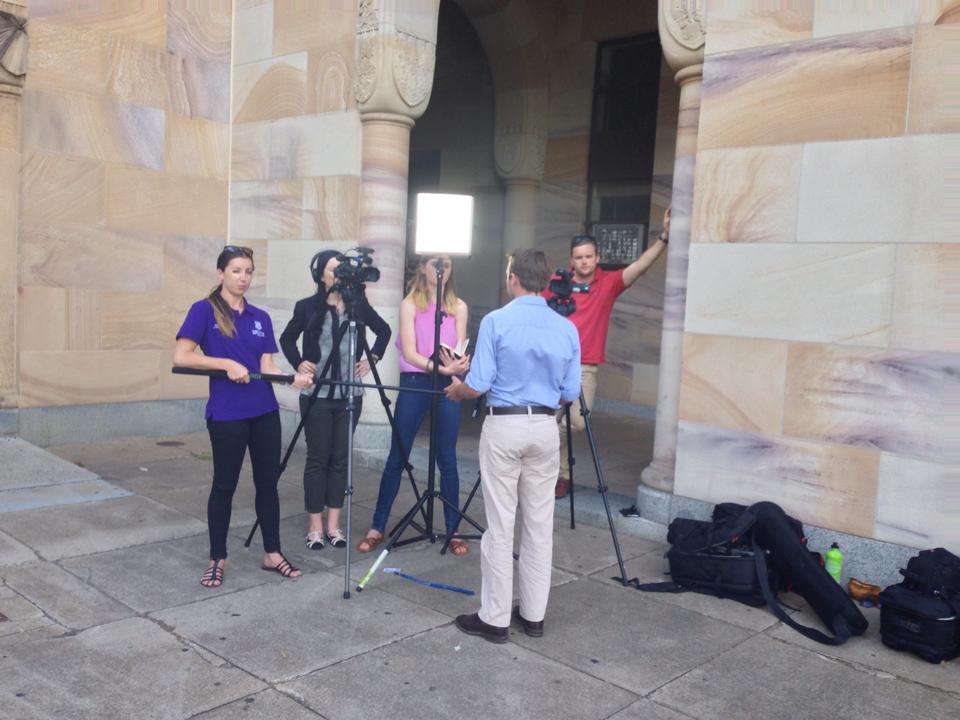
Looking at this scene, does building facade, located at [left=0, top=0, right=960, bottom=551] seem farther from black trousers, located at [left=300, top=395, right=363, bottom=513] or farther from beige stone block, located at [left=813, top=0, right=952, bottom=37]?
black trousers, located at [left=300, top=395, right=363, bottom=513]

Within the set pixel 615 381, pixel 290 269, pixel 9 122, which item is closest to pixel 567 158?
pixel 615 381

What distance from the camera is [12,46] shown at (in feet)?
23.6

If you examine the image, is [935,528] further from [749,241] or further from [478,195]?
[478,195]

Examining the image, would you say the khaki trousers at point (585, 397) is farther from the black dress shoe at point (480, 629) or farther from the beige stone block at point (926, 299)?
the black dress shoe at point (480, 629)

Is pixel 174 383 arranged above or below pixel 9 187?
below

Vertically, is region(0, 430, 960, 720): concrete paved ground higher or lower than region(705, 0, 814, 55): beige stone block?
lower

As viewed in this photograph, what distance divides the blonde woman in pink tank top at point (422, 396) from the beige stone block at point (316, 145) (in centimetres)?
282

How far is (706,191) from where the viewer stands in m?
5.52

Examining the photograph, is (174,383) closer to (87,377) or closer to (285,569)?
(87,377)

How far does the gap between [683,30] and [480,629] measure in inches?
155

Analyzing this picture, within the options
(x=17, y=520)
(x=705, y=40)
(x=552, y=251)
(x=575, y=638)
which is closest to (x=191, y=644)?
(x=575, y=638)

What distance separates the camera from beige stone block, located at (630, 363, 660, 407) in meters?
10.2

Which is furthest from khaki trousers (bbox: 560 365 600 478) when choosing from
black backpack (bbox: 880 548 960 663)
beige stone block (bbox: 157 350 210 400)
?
beige stone block (bbox: 157 350 210 400)

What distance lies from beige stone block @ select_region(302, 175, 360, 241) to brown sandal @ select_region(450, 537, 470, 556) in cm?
341
